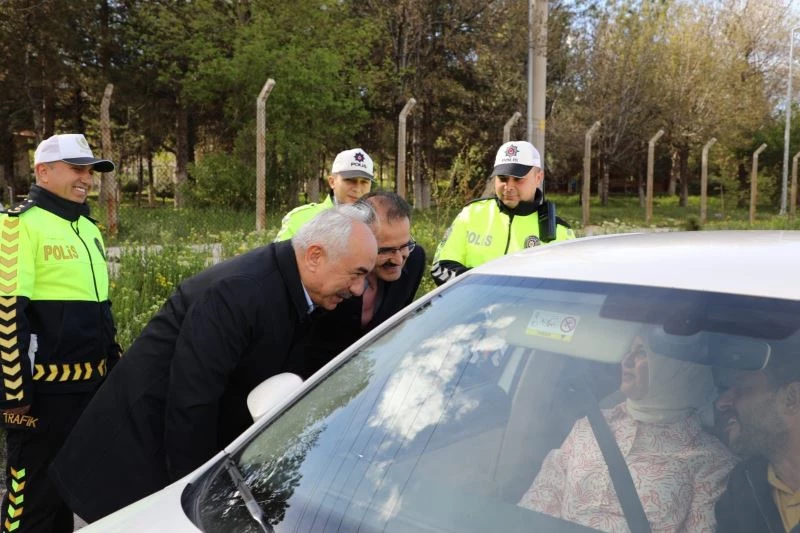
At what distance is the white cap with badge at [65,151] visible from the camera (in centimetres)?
334

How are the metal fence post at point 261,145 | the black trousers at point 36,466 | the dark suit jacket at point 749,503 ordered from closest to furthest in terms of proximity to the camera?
the dark suit jacket at point 749,503, the black trousers at point 36,466, the metal fence post at point 261,145

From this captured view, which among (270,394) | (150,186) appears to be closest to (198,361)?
(270,394)

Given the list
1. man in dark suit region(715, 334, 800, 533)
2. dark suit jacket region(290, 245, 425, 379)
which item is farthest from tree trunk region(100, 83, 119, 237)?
man in dark suit region(715, 334, 800, 533)

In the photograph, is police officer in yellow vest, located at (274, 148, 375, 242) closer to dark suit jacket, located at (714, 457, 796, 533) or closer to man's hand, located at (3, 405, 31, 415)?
man's hand, located at (3, 405, 31, 415)

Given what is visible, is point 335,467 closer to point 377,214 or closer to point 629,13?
point 377,214

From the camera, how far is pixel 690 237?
7.05 feet

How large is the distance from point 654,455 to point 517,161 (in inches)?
114

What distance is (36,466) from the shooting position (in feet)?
10.3

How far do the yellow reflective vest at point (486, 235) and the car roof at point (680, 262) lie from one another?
6.45 ft

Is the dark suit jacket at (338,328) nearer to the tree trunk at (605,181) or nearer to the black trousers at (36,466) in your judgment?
the black trousers at (36,466)

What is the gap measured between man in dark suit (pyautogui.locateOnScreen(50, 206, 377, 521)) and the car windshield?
1.31 ft

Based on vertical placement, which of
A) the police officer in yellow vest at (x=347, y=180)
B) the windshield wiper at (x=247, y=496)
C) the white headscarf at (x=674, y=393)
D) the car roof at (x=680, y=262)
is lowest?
the windshield wiper at (x=247, y=496)

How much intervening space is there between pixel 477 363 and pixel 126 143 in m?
34.6

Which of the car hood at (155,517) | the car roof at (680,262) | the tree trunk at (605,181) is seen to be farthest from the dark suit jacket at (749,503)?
the tree trunk at (605,181)
